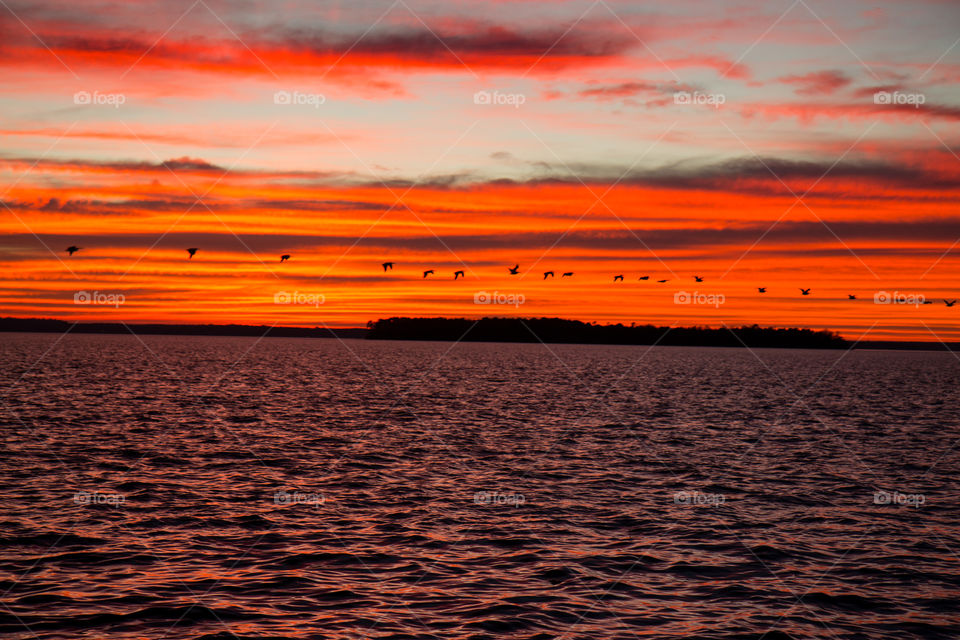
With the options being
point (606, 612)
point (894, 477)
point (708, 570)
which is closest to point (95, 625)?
point (606, 612)

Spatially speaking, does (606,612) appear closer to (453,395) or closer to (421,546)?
(421,546)

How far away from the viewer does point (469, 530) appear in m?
27.2

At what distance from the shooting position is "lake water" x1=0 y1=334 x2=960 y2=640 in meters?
19.8

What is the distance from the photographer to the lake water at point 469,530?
1978cm

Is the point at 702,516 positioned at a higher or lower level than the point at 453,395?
lower

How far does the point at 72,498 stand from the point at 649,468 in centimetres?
2558

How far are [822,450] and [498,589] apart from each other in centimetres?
3414

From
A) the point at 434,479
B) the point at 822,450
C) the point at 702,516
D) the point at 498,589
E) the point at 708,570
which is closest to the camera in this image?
the point at 498,589

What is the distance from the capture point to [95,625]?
18.6m

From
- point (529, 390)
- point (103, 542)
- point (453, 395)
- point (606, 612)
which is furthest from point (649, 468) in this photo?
point (529, 390)

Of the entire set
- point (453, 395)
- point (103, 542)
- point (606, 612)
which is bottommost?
point (606, 612)

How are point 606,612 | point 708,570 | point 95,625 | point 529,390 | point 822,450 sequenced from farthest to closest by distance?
point 529,390, point 822,450, point 708,570, point 606,612, point 95,625

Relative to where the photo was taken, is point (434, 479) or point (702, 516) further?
point (434, 479)

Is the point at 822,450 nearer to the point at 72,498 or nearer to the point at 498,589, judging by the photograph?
the point at 498,589
